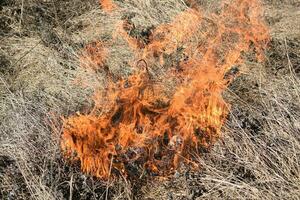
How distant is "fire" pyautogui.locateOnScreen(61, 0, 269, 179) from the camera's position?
4.71 meters

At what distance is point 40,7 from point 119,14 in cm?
139

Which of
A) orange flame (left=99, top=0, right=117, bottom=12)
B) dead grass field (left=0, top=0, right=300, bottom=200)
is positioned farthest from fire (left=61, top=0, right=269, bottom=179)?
orange flame (left=99, top=0, right=117, bottom=12)

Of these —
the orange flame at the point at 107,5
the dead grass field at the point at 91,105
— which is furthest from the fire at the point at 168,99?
the orange flame at the point at 107,5

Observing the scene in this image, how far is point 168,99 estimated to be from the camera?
5633mm

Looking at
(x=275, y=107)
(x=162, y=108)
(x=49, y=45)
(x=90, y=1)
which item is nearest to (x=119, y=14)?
(x=90, y=1)

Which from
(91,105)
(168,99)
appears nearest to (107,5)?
(91,105)

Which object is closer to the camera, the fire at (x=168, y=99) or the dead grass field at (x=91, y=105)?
the dead grass field at (x=91, y=105)

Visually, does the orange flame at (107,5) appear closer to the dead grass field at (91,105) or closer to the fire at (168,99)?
the dead grass field at (91,105)

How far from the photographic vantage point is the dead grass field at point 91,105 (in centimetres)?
438

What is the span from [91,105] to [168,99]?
97 cm

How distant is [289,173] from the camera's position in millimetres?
4199

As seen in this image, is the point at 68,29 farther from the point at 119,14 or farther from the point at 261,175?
the point at 261,175

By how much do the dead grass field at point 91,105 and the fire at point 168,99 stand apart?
0.16 metres

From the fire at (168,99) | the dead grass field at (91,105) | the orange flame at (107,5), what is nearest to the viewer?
the dead grass field at (91,105)
